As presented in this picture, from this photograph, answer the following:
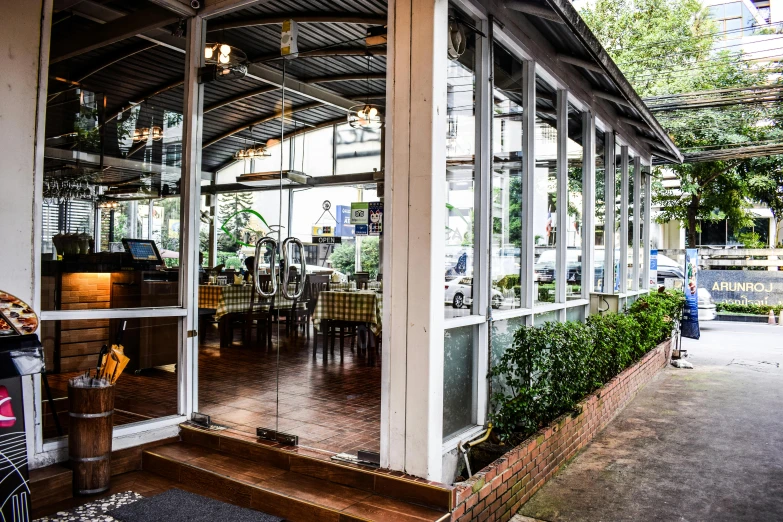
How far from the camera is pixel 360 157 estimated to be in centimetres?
461

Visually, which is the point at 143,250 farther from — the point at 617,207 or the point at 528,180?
the point at 617,207

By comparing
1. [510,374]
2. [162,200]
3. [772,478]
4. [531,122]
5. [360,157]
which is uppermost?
[531,122]

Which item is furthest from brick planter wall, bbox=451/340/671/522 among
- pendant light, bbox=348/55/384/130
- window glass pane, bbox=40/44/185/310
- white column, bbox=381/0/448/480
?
window glass pane, bbox=40/44/185/310

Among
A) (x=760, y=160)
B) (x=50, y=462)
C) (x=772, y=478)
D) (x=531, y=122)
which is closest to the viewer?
(x=50, y=462)

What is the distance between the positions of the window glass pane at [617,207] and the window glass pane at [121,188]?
6.03 meters

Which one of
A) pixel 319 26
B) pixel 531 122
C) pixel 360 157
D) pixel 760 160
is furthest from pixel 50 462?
pixel 760 160

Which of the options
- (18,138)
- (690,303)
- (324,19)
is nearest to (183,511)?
(18,138)

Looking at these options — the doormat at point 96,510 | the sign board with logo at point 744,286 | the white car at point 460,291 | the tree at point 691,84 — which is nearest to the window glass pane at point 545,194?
the white car at point 460,291

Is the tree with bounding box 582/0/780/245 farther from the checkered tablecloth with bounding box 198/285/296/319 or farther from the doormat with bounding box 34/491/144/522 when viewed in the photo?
the doormat with bounding box 34/491/144/522

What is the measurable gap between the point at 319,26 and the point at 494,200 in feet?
12.9

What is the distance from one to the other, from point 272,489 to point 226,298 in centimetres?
449

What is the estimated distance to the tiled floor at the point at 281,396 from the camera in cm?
396

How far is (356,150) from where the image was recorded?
15.4 feet

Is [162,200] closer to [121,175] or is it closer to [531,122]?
[121,175]
